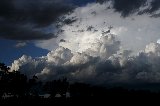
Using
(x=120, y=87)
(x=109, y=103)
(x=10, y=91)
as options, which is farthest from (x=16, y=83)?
(x=120, y=87)

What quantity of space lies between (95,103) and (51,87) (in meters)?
84.7

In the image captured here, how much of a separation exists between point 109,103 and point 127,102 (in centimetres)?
624

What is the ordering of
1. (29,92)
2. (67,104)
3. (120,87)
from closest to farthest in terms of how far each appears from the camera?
(67,104)
(29,92)
(120,87)

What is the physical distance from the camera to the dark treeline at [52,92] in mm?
108188

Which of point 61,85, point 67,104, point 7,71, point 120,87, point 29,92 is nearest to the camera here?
point 67,104

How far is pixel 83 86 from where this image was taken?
187000 mm

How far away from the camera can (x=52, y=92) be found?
182 m

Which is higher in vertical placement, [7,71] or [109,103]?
[7,71]

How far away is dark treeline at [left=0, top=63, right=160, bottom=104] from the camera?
108 meters

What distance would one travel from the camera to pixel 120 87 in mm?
194750

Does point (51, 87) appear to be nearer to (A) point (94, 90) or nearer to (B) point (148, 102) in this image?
(A) point (94, 90)

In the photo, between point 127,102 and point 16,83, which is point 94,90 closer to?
point 16,83

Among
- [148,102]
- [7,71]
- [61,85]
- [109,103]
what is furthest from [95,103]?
[61,85]

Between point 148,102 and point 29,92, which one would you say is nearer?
point 148,102
